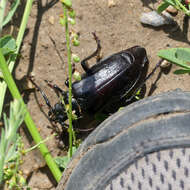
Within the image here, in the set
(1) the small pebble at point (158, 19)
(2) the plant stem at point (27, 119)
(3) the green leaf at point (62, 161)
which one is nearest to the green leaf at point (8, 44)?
(2) the plant stem at point (27, 119)

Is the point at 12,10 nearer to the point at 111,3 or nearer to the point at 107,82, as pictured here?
the point at 111,3

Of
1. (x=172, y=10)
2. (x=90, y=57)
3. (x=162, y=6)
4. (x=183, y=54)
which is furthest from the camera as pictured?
(x=90, y=57)

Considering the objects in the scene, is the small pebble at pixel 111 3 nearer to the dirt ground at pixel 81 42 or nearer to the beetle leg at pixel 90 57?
the dirt ground at pixel 81 42

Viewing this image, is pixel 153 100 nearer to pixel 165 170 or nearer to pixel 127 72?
pixel 165 170

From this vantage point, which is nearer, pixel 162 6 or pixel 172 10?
pixel 162 6

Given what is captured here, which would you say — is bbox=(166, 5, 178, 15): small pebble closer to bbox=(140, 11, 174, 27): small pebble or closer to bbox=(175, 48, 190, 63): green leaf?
bbox=(140, 11, 174, 27): small pebble

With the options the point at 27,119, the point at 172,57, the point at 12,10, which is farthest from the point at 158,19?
Result: the point at 27,119

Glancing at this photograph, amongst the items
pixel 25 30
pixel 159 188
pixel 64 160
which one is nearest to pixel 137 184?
pixel 159 188
